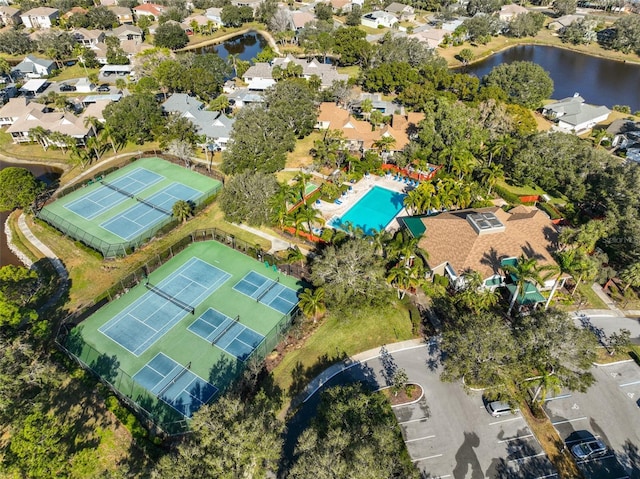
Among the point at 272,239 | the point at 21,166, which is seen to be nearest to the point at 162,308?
A: the point at 272,239

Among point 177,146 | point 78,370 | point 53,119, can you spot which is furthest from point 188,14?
point 78,370

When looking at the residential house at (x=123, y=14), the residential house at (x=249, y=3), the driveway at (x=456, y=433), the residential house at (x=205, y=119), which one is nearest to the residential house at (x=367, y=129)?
the residential house at (x=205, y=119)

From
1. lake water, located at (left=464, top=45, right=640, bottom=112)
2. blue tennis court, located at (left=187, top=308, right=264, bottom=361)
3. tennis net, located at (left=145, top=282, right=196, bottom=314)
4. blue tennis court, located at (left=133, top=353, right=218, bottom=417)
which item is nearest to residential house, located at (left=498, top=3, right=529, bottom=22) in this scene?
lake water, located at (left=464, top=45, right=640, bottom=112)

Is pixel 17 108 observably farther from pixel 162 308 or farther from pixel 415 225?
pixel 415 225

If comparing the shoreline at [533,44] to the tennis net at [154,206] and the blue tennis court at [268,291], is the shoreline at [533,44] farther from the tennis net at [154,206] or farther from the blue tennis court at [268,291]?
the blue tennis court at [268,291]

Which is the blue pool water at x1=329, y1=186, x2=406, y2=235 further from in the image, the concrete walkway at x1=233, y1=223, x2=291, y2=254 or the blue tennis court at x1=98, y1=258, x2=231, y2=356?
the blue tennis court at x1=98, y1=258, x2=231, y2=356

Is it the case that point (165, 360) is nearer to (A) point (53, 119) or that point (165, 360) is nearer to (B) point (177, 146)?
(B) point (177, 146)
